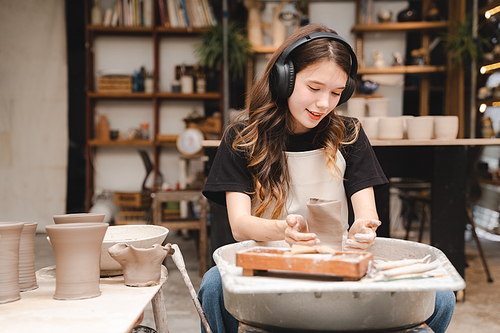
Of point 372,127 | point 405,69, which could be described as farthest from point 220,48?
point 372,127

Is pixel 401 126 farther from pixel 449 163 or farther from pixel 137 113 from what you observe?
pixel 137 113

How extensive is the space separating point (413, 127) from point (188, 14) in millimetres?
2945

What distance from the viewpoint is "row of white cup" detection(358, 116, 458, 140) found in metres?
2.37

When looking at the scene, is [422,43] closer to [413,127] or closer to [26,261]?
[413,127]

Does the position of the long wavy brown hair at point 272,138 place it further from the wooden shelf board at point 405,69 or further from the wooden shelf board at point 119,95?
the wooden shelf board at point 405,69

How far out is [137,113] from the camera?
4695 mm

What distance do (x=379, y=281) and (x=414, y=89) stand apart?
15.1 feet

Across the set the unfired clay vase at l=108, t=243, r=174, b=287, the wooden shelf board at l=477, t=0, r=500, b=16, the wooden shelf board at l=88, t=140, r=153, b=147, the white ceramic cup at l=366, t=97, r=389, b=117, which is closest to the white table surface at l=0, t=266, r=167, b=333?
the unfired clay vase at l=108, t=243, r=174, b=287

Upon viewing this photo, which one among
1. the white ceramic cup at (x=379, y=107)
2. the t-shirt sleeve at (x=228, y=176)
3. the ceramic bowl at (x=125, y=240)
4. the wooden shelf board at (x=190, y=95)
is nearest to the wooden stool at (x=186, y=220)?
the white ceramic cup at (x=379, y=107)

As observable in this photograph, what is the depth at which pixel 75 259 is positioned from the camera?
83 cm

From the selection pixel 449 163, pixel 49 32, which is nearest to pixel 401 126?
pixel 449 163

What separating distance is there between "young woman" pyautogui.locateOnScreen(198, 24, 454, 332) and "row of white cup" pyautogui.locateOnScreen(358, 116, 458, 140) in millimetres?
986

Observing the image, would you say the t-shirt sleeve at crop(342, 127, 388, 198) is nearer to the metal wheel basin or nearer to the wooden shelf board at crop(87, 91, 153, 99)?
the metal wheel basin

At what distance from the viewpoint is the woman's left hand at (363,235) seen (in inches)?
37.0
